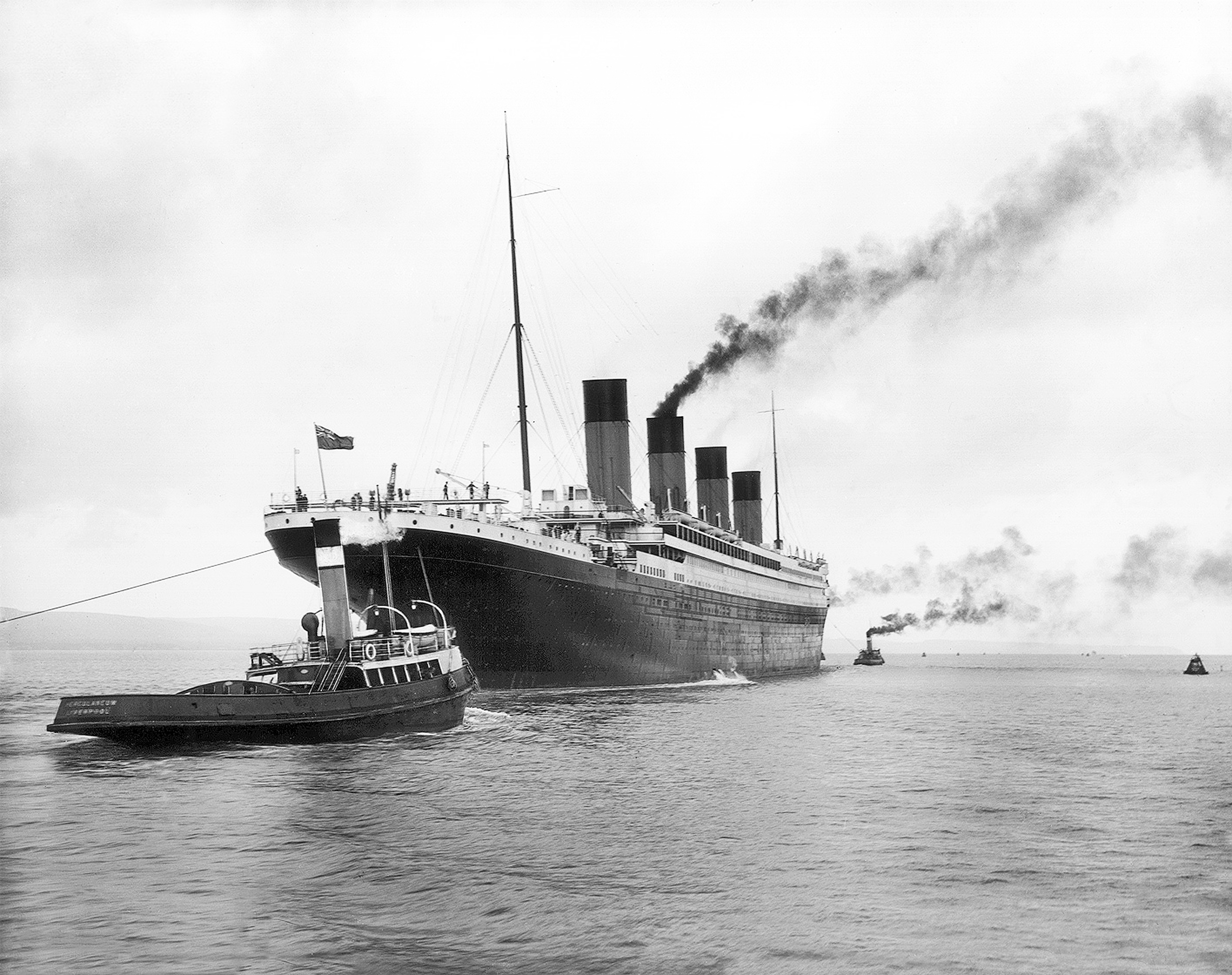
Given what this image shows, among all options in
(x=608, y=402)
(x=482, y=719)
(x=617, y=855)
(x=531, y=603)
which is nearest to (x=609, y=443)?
(x=608, y=402)

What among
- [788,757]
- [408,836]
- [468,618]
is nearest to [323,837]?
[408,836]

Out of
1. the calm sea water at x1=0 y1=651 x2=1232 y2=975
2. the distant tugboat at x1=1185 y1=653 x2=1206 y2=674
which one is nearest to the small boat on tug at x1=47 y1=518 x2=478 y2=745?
the calm sea water at x1=0 y1=651 x2=1232 y2=975

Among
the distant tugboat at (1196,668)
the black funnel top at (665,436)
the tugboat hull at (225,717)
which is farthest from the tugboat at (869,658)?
the tugboat hull at (225,717)

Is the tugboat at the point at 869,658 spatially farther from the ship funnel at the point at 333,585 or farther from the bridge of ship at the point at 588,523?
the ship funnel at the point at 333,585

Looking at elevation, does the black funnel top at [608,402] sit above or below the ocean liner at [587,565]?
above

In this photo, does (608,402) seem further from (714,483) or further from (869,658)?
(869,658)

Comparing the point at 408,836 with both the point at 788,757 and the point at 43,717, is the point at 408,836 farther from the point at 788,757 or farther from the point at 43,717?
the point at 43,717
